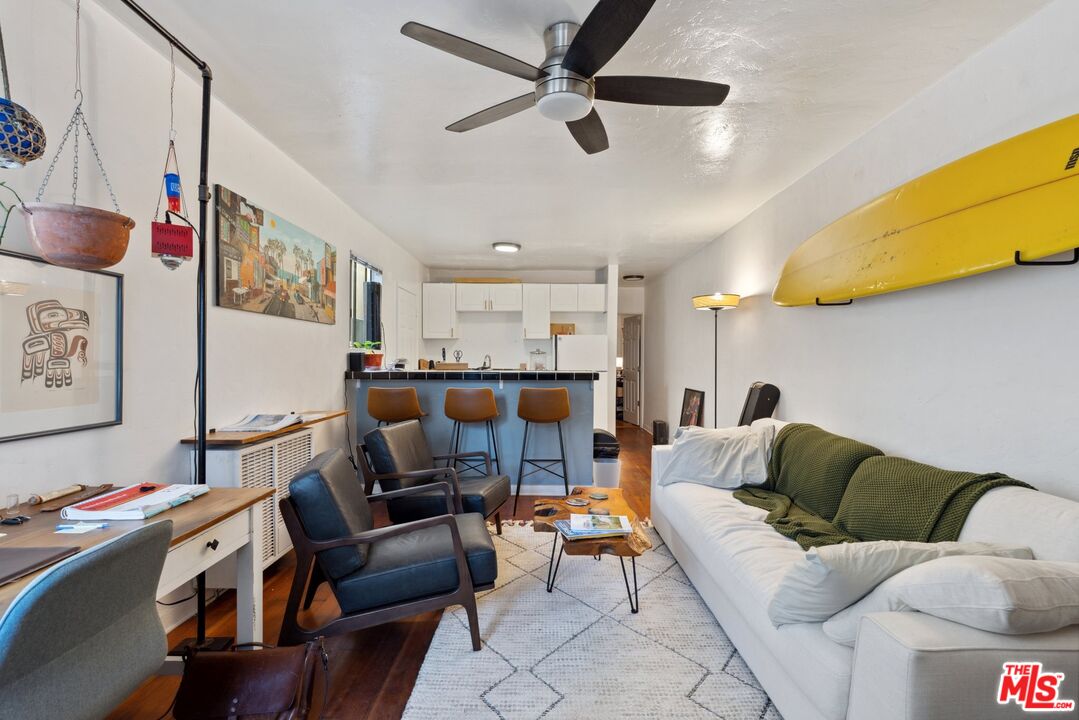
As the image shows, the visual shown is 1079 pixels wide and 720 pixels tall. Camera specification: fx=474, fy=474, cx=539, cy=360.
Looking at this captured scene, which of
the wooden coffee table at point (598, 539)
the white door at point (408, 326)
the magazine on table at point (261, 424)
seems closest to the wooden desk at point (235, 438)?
the magazine on table at point (261, 424)

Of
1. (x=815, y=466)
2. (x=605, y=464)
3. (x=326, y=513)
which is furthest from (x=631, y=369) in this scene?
(x=326, y=513)

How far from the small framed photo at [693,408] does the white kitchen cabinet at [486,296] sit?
2.52m

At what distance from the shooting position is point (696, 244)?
533 centimetres

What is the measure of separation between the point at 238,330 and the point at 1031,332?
355 cm

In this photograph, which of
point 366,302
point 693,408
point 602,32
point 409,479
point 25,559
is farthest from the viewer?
point 693,408

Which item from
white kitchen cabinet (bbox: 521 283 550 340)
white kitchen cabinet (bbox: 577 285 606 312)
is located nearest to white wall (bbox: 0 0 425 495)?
white kitchen cabinet (bbox: 521 283 550 340)

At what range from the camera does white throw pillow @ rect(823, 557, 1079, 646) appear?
1065 mm

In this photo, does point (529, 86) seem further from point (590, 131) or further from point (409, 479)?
point (409, 479)

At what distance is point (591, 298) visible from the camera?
6.51m

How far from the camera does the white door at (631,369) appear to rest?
8336 millimetres

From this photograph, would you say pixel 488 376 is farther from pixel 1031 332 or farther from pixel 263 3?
pixel 1031 332

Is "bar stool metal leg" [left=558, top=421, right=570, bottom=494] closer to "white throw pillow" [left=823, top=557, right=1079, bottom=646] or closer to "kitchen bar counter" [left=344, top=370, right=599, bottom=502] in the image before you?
"kitchen bar counter" [left=344, top=370, right=599, bottom=502]

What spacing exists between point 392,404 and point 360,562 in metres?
2.11

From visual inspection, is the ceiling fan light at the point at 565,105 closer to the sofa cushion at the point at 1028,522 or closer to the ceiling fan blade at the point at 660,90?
the ceiling fan blade at the point at 660,90
